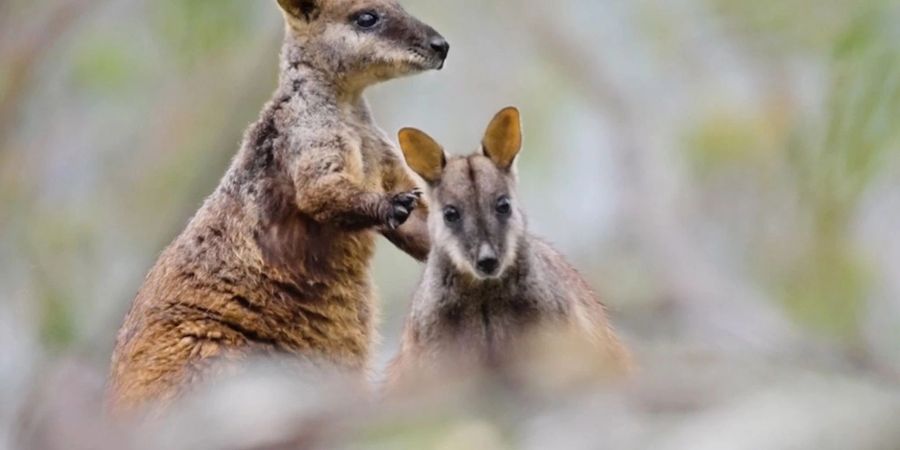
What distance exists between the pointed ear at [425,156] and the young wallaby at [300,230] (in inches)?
6.2

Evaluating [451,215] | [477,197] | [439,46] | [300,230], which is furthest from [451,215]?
[439,46]

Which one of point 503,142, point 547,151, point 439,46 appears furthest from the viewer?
point 547,151

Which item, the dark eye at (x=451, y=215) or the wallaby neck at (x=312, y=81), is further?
the wallaby neck at (x=312, y=81)

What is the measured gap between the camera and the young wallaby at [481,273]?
686 cm

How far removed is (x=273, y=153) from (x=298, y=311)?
0.77 meters

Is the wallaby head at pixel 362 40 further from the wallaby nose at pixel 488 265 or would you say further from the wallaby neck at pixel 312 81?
the wallaby nose at pixel 488 265

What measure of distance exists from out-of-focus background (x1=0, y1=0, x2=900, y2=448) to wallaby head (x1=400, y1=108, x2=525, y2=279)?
2.37 meters

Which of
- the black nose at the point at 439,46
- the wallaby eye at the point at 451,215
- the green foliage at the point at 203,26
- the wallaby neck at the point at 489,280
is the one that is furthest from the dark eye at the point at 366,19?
the green foliage at the point at 203,26

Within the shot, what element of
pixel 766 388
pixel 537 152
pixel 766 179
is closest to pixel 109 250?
pixel 537 152

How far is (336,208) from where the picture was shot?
7.46 meters

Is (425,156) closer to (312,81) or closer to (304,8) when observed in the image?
(312,81)

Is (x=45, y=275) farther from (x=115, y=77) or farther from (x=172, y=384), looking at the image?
(x=172, y=384)

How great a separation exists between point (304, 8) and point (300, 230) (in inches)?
47.1

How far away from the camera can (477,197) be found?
6996mm
